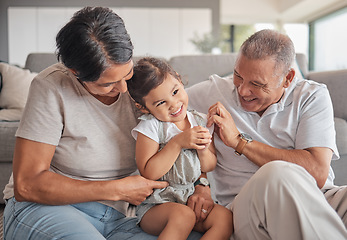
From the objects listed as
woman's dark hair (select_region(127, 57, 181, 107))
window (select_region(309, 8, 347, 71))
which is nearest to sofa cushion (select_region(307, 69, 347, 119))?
woman's dark hair (select_region(127, 57, 181, 107))

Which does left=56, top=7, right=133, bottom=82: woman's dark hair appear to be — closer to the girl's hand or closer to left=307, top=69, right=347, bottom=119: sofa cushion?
the girl's hand

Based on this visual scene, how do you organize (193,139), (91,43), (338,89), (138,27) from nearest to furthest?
(91,43) → (193,139) → (338,89) → (138,27)

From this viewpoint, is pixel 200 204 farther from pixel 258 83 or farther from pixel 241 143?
pixel 258 83

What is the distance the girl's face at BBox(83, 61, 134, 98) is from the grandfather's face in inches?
18.0

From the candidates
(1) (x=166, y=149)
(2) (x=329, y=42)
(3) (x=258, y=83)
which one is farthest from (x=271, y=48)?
(2) (x=329, y=42)

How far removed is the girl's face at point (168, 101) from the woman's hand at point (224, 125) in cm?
11

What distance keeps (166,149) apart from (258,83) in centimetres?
44

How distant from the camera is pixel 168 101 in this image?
125 cm

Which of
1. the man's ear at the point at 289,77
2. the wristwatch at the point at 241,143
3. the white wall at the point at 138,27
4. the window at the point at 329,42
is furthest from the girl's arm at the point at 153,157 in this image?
the window at the point at 329,42

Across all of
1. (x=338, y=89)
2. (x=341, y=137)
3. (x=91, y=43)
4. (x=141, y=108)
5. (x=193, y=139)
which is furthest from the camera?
(x=338, y=89)

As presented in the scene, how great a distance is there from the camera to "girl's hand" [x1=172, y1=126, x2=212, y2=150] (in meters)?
1.20

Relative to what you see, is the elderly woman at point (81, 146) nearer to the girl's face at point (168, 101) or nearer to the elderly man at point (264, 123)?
the girl's face at point (168, 101)

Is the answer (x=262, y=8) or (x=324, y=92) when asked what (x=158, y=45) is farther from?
(x=324, y=92)

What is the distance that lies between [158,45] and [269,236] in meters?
6.83
